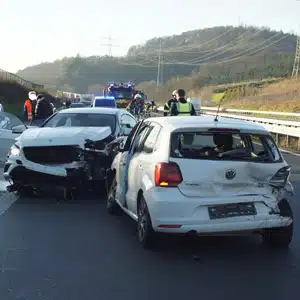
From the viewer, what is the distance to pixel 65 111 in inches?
488

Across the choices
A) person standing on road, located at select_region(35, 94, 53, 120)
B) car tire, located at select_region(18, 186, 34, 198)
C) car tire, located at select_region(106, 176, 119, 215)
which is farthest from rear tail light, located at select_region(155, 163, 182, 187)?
person standing on road, located at select_region(35, 94, 53, 120)

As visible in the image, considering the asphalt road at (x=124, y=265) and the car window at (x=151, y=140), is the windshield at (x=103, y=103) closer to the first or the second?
the asphalt road at (x=124, y=265)

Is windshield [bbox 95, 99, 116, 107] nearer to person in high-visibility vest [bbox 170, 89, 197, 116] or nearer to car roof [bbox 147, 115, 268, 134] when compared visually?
person in high-visibility vest [bbox 170, 89, 197, 116]

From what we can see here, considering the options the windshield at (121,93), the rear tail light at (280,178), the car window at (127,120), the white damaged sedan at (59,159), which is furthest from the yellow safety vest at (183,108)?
the windshield at (121,93)

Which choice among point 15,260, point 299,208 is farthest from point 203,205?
point 299,208

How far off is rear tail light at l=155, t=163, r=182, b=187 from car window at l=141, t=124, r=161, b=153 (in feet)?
2.04

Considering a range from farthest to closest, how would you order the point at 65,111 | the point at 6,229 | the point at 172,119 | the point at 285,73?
1. the point at 285,73
2. the point at 65,111
3. the point at 6,229
4. the point at 172,119

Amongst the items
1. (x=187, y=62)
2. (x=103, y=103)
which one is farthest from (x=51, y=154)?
(x=187, y=62)

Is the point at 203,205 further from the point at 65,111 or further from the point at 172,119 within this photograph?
the point at 65,111

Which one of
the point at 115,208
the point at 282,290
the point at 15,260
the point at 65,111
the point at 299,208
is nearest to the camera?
the point at 282,290

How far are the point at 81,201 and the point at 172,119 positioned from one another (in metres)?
3.41

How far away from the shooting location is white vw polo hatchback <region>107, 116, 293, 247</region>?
6344mm

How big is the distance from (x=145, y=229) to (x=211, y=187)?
92 centimetres

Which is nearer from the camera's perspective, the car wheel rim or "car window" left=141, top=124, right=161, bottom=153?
the car wheel rim
